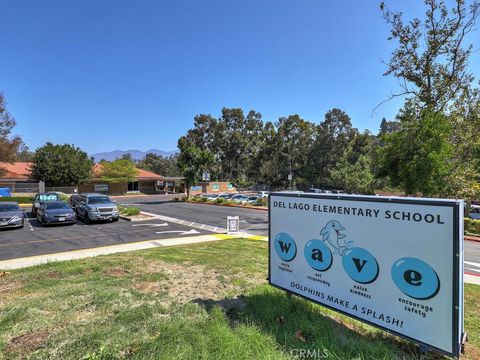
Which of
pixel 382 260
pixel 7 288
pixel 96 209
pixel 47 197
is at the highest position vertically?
pixel 382 260

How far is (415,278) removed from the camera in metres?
3.27

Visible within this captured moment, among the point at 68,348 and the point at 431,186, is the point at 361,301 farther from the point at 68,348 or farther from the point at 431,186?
the point at 431,186

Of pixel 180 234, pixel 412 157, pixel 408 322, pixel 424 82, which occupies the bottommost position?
pixel 180 234

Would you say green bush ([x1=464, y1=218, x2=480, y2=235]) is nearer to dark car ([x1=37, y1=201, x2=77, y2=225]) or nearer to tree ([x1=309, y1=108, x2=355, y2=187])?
dark car ([x1=37, y1=201, x2=77, y2=225])

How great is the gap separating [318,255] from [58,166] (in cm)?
4806

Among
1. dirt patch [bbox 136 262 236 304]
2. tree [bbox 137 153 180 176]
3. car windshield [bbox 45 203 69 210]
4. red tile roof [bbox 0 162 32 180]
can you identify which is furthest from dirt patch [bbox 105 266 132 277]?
tree [bbox 137 153 180 176]

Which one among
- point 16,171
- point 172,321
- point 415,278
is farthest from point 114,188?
point 415,278

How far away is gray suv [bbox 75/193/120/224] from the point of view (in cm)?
1682

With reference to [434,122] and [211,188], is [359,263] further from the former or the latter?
[211,188]

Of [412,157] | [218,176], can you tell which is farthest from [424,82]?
[218,176]

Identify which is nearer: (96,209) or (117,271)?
(117,271)

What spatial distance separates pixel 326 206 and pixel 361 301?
1253 millimetres

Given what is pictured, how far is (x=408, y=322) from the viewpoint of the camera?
3.34 m

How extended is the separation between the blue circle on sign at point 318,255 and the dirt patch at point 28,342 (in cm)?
346
